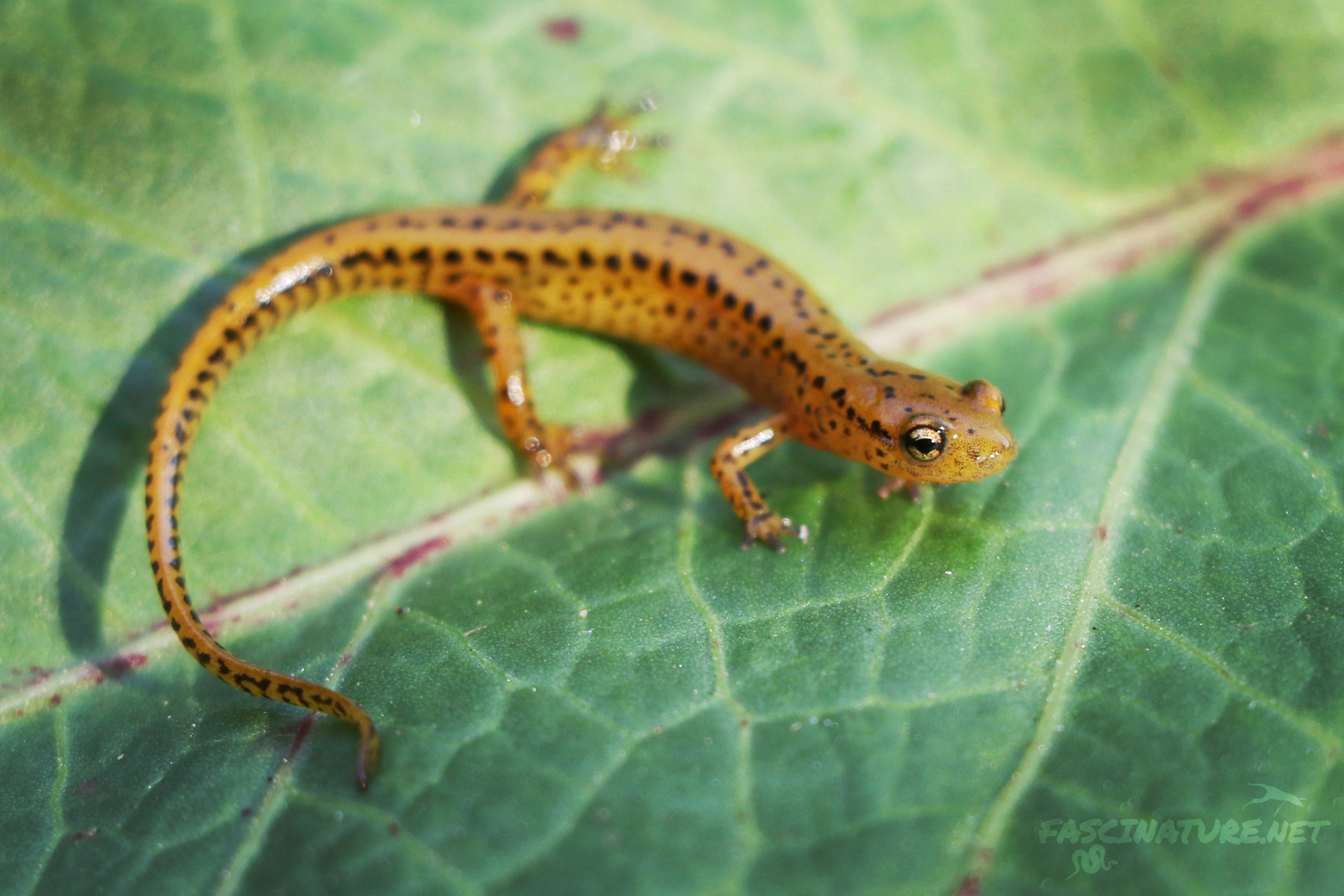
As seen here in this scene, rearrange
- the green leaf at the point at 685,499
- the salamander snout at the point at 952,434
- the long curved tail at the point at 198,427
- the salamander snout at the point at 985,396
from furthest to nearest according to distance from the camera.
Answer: the salamander snout at the point at 985,396 → the salamander snout at the point at 952,434 → the long curved tail at the point at 198,427 → the green leaf at the point at 685,499

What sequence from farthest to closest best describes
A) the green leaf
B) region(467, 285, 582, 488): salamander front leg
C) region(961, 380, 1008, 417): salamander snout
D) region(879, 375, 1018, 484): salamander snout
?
region(467, 285, 582, 488): salamander front leg, region(961, 380, 1008, 417): salamander snout, region(879, 375, 1018, 484): salamander snout, the green leaf

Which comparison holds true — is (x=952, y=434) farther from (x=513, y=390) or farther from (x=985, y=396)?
(x=513, y=390)

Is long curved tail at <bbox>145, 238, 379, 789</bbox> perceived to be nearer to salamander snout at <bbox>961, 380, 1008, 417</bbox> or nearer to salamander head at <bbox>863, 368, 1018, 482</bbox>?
salamander head at <bbox>863, 368, 1018, 482</bbox>

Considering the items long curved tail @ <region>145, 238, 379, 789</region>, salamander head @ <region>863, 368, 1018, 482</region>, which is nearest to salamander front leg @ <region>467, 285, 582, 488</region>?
long curved tail @ <region>145, 238, 379, 789</region>

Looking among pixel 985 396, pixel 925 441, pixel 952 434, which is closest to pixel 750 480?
pixel 925 441

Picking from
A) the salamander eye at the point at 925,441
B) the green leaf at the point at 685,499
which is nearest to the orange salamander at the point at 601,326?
the salamander eye at the point at 925,441

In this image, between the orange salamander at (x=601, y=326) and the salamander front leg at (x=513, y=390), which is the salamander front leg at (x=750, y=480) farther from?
the salamander front leg at (x=513, y=390)
